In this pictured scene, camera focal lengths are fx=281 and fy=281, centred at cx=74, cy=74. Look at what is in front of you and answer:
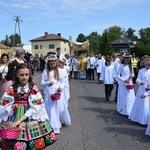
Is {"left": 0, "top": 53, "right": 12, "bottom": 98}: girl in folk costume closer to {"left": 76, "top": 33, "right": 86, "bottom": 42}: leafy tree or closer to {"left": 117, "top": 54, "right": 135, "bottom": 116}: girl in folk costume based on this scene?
{"left": 117, "top": 54, "right": 135, "bottom": 116}: girl in folk costume

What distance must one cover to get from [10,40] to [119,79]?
142750 mm

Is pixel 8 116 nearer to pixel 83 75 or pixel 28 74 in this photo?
pixel 28 74

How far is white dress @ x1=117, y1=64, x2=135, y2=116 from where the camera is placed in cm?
912

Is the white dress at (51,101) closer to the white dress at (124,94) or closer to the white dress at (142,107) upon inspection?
the white dress at (142,107)

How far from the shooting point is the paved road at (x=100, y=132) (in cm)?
611

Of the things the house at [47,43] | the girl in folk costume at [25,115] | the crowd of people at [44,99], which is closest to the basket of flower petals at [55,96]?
the crowd of people at [44,99]

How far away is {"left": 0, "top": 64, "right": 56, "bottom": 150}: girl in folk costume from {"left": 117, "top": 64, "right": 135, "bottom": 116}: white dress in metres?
5.43

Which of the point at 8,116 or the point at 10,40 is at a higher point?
the point at 10,40

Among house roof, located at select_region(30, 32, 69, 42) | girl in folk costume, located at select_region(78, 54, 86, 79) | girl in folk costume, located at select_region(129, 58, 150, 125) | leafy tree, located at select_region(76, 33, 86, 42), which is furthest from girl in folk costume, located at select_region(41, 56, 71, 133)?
leafy tree, located at select_region(76, 33, 86, 42)

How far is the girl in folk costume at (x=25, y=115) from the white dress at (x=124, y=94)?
214 inches

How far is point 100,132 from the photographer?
23.4 ft

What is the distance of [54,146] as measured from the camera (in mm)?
6082

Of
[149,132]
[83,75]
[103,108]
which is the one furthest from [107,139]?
[83,75]

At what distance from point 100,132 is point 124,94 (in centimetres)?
251
